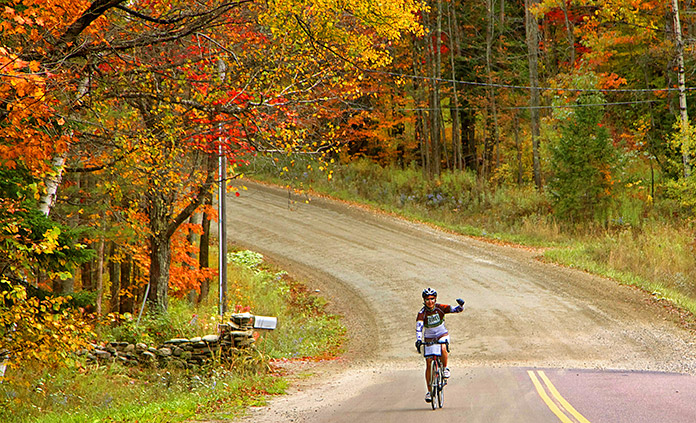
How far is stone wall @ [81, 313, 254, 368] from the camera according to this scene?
44.7 ft

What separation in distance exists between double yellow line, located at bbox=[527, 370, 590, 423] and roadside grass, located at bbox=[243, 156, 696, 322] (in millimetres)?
7398

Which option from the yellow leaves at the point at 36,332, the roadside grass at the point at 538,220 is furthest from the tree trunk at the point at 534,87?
the yellow leaves at the point at 36,332

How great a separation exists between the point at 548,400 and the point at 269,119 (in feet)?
21.8

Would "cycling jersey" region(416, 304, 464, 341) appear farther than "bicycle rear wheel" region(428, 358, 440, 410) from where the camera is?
Yes

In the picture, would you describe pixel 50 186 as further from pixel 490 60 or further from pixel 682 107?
pixel 490 60

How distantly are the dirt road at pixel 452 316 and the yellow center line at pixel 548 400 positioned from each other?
0.07 meters

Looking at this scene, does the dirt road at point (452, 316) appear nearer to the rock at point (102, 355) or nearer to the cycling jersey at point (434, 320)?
the cycling jersey at point (434, 320)

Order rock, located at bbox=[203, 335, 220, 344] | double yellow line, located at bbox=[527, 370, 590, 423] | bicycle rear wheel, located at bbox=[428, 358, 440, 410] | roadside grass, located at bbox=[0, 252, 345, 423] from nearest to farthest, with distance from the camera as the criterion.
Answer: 1. double yellow line, located at bbox=[527, 370, 590, 423]
2. bicycle rear wheel, located at bbox=[428, 358, 440, 410]
3. roadside grass, located at bbox=[0, 252, 345, 423]
4. rock, located at bbox=[203, 335, 220, 344]

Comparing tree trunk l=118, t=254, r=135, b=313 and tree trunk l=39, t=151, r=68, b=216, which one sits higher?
tree trunk l=39, t=151, r=68, b=216

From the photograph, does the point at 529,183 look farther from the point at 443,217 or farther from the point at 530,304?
the point at 530,304

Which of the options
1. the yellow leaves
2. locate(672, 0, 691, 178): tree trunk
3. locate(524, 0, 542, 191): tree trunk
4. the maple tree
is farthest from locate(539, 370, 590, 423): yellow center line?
locate(524, 0, 542, 191): tree trunk

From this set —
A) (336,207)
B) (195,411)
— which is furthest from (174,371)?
(336,207)

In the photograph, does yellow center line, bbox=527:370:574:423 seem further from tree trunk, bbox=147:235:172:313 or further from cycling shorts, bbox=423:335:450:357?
tree trunk, bbox=147:235:172:313

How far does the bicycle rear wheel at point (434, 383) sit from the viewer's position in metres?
9.90
